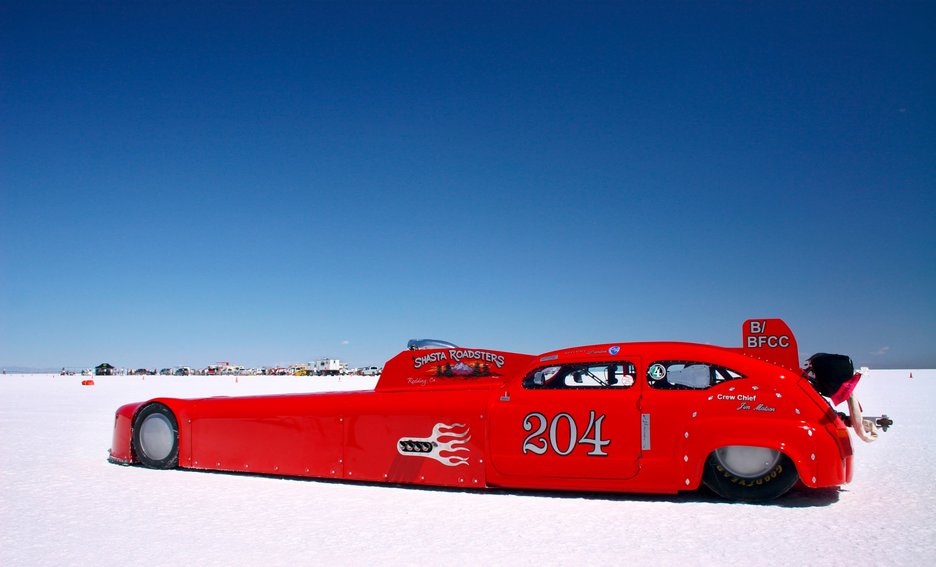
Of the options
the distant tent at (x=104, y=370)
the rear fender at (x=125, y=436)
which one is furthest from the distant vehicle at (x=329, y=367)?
the rear fender at (x=125, y=436)

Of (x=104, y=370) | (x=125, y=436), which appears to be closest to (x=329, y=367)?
(x=104, y=370)

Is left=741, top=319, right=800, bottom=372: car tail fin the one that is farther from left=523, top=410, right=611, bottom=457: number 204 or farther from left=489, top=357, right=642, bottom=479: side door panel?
left=523, top=410, right=611, bottom=457: number 204

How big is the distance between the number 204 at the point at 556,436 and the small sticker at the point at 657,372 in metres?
0.61

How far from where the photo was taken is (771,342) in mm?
7055

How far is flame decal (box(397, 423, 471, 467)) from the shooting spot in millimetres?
7062

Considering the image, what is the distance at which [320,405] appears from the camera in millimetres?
7824

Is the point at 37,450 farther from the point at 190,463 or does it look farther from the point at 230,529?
the point at 230,529

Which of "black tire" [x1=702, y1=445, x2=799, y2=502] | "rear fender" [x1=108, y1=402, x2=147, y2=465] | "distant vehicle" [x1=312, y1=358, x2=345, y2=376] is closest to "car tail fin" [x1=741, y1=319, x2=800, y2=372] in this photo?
"black tire" [x1=702, y1=445, x2=799, y2=502]

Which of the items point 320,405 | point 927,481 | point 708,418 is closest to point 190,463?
point 320,405

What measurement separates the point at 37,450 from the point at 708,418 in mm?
9401

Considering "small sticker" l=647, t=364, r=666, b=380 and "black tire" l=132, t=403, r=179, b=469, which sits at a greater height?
"small sticker" l=647, t=364, r=666, b=380

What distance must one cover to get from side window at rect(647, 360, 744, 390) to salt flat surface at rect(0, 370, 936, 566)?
1054 millimetres

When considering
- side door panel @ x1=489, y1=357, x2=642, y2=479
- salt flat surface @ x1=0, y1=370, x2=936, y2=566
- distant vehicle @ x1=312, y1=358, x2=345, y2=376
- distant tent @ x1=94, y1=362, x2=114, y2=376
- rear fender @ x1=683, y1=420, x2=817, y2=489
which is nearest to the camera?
salt flat surface @ x1=0, y1=370, x2=936, y2=566

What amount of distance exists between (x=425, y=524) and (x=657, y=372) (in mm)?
2590
